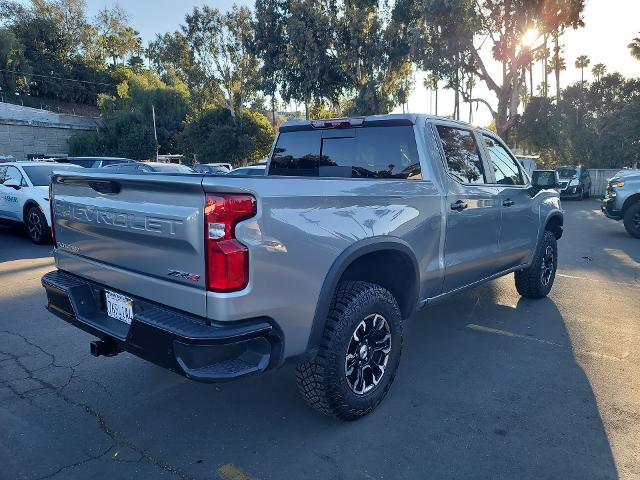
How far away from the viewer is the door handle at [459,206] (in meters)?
3.89

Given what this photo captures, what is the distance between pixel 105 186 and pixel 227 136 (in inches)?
1370

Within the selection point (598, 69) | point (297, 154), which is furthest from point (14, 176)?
point (598, 69)

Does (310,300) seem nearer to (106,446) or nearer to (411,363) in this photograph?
(106,446)

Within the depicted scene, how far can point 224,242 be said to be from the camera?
2.35 m

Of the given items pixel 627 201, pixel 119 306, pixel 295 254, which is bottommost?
pixel 119 306

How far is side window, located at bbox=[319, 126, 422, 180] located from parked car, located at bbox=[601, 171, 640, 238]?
30.2 ft

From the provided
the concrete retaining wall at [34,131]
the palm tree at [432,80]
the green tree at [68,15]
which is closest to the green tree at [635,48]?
the palm tree at [432,80]

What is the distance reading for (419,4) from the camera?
24000 mm

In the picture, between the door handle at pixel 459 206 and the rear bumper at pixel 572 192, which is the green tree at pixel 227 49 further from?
the door handle at pixel 459 206

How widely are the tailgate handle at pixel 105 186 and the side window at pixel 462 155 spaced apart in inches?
97.9

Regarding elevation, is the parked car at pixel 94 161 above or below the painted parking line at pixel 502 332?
above

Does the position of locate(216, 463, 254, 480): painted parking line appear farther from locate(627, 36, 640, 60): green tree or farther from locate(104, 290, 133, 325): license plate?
locate(627, 36, 640, 60): green tree

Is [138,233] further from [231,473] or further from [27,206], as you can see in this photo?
[27,206]

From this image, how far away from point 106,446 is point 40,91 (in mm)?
65617
